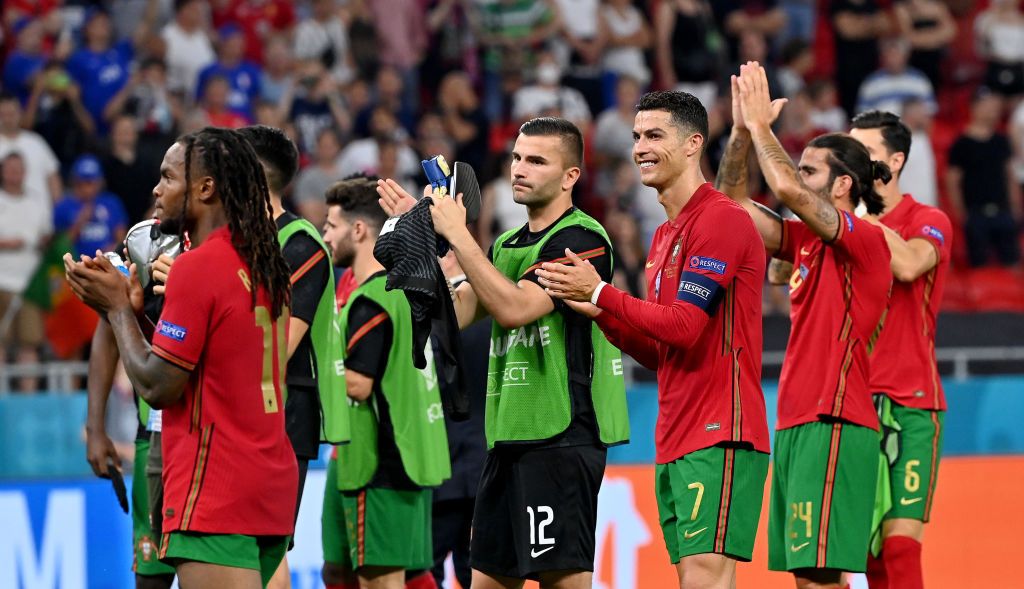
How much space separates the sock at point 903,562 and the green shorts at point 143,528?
336 centimetres

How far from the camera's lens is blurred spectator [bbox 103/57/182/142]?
1423cm

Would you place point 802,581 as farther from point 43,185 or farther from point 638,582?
point 43,185

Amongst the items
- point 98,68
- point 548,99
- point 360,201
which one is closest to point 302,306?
point 360,201

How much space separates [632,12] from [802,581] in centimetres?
1095

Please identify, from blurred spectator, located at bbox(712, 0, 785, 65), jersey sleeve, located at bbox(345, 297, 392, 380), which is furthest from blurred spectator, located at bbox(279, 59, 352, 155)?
jersey sleeve, located at bbox(345, 297, 392, 380)

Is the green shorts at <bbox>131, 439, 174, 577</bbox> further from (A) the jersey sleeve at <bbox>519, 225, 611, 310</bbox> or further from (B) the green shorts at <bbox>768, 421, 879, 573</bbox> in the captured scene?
(B) the green shorts at <bbox>768, 421, 879, 573</bbox>

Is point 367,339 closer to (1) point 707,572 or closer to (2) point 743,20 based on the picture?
(1) point 707,572

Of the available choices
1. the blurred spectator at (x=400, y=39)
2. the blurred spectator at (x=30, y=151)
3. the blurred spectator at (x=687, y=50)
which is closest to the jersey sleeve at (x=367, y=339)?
the blurred spectator at (x=30, y=151)

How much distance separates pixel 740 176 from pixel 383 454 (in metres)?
2.20

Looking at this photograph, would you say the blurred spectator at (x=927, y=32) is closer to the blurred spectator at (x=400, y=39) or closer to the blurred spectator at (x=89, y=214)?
the blurred spectator at (x=400, y=39)

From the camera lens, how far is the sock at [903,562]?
7227 millimetres

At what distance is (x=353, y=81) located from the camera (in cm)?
1585

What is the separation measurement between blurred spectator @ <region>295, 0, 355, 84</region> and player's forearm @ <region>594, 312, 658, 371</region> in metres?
10.1

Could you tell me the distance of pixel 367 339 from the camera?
7496 mm
